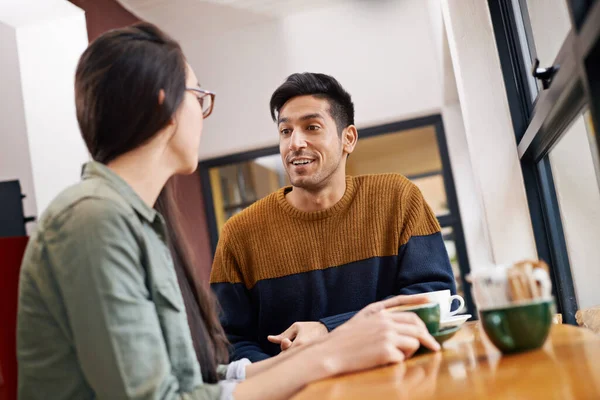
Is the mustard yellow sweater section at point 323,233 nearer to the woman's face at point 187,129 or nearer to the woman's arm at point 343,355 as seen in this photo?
the woman's face at point 187,129

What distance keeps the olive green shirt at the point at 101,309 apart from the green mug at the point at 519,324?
37cm

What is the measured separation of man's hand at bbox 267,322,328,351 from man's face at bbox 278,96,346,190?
0.60 m

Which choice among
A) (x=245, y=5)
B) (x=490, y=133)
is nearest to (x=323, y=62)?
(x=245, y=5)

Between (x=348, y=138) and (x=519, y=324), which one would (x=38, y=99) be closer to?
(x=348, y=138)

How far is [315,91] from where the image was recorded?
219 cm

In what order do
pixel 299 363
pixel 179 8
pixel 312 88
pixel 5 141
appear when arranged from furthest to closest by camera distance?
pixel 179 8
pixel 5 141
pixel 312 88
pixel 299 363

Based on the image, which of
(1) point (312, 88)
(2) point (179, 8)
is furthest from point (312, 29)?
(1) point (312, 88)

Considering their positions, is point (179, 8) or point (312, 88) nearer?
point (312, 88)

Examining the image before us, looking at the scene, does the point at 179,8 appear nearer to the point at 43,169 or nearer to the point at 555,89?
the point at 43,169

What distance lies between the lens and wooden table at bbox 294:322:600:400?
65cm

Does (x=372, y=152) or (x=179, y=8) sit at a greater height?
(x=179, y=8)

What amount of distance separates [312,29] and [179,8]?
A: 1001mm

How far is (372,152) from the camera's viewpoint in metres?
5.56

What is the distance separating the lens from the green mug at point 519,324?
84cm
